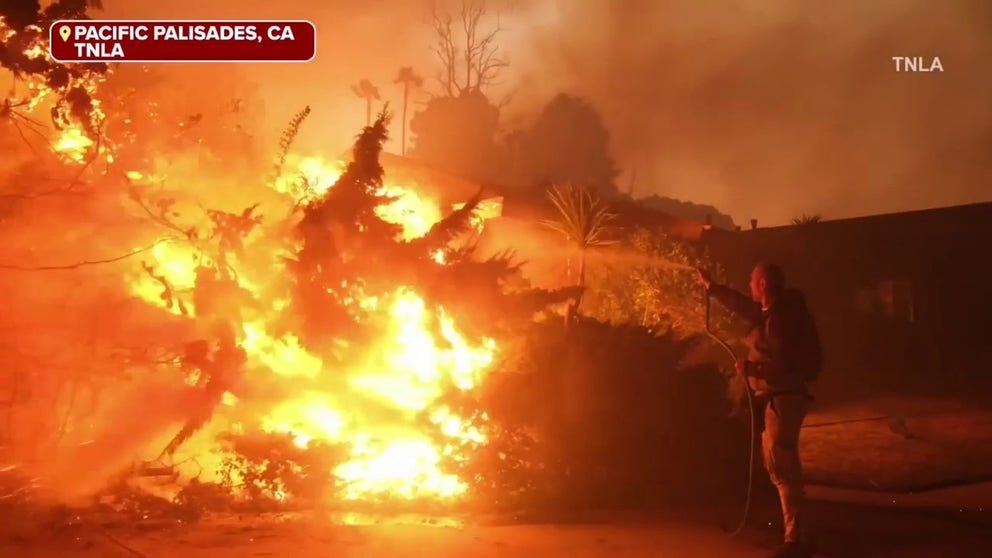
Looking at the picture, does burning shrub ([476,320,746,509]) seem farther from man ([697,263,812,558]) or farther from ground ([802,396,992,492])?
ground ([802,396,992,492])

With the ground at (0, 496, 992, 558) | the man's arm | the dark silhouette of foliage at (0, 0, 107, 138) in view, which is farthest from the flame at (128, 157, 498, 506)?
the man's arm

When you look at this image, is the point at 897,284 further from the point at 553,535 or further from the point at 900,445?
the point at 553,535

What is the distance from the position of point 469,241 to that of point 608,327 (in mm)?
1746

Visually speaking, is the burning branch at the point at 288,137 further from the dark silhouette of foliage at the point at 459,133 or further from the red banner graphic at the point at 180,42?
the dark silhouette of foliage at the point at 459,133

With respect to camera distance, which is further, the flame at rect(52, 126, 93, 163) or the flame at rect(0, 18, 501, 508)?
the flame at rect(52, 126, 93, 163)

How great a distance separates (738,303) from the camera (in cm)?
590

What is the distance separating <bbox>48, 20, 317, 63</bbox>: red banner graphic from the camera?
8398mm

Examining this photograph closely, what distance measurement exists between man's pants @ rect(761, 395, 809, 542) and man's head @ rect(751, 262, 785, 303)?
698 mm

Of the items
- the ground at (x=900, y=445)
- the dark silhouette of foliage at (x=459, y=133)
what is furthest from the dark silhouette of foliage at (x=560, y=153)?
the ground at (x=900, y=445)

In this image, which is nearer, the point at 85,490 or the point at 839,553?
the point at 839,553

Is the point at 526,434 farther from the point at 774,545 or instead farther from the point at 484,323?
the point at 774,545

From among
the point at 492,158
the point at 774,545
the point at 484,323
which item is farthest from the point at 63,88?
the point at 492,158

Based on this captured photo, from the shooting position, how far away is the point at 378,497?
7.14 m

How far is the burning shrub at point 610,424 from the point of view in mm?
7309
